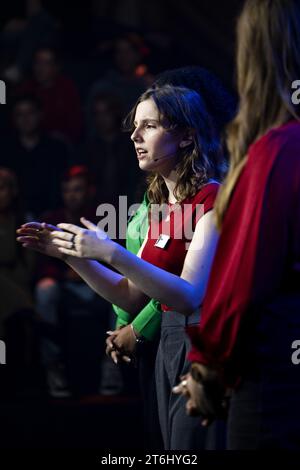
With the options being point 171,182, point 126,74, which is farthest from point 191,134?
point 126,74

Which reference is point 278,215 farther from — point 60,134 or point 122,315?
point 60,134

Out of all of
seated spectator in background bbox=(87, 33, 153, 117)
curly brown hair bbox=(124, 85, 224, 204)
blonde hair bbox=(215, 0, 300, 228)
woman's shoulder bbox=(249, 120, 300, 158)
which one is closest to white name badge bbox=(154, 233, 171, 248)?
curly brown hair bbox=(124, 85, 224, 204)

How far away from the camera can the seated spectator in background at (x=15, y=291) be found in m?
5.79

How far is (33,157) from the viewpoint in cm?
613

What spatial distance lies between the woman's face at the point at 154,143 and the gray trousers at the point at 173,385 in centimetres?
45

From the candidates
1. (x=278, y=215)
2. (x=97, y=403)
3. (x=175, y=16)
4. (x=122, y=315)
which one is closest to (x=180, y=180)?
(x=122, y=315)

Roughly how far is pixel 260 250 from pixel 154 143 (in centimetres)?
91

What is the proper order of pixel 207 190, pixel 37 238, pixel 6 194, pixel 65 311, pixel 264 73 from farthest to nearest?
pixel 6 194, pixel 65 311, pixel 207 190, pixel 37 238, pixel 264 73

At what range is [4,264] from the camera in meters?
5.82

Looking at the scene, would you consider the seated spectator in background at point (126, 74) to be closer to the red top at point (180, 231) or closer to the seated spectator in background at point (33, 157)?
the seated spectator in background at point (33, 157)

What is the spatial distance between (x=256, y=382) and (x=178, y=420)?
2.09 feet

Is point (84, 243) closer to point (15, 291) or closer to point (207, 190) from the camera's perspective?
point (207, 190)

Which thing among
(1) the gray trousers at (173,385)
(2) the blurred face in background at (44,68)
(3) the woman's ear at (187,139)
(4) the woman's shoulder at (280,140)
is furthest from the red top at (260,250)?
(2) the blurred face in background at (44,68)

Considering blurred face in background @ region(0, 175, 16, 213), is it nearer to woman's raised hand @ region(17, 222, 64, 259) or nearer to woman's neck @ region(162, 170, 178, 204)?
woman's neck @ region(162, 170, 178, 204)
